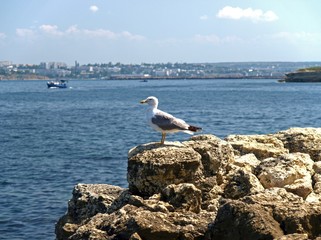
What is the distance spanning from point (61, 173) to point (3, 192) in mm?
4218

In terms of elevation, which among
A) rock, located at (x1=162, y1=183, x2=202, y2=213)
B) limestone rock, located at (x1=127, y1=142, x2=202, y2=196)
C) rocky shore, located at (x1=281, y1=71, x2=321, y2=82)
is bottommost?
rocky shore, located at (x1=281, y1=71, x2=321, y2=82)

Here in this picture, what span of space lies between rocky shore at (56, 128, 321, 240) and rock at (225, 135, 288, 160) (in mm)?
22

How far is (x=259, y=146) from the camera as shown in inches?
561

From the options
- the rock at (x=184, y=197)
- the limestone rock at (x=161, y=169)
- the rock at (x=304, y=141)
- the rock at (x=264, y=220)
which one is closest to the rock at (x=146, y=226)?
the rock at (x=184, y=197)

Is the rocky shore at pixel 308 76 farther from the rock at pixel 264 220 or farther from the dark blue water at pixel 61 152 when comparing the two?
the rock at pixel 264 220

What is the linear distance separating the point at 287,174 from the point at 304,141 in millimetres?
3502

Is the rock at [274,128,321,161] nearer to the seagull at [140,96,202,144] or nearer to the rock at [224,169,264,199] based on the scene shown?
the seagull at [140,96,202,144]

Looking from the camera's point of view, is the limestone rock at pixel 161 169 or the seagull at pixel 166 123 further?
the seagull at pixel 166 123

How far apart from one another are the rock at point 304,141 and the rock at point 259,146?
260mm

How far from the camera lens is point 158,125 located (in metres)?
12.2

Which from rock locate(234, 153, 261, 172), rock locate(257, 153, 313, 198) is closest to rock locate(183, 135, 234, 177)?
rock locate(234, 153, 261, 172)

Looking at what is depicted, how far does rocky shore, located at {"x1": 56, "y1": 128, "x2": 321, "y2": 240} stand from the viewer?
8.41 m

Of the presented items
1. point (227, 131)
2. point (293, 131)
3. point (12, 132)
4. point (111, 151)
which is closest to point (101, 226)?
point (293, 131)

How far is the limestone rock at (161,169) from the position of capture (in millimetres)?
10789
